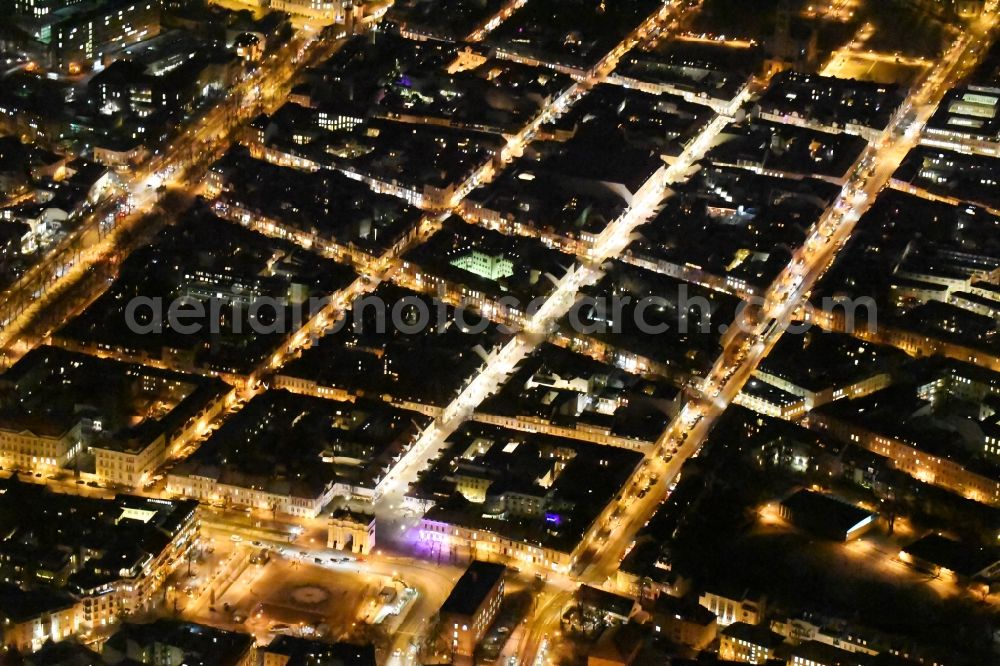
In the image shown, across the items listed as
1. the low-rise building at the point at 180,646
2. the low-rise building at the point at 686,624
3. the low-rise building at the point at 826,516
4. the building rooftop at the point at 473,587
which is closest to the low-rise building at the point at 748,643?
the low-rise building at the point at 686,624

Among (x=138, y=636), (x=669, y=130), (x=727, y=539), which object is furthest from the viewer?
(x=669, y=130)

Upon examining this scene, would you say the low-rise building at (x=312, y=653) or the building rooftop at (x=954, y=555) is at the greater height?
the building rooftop at (x=954, y=555)

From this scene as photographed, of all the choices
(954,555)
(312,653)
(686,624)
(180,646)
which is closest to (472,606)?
(312,653)

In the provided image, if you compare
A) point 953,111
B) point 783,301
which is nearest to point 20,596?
point 783,301

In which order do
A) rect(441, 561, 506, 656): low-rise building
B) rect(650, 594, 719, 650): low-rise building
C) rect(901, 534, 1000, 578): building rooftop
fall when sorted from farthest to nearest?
rect(901, 534, 1000, 578): building rooftop → rect(650, 594, 719, 650): low-rise building → rect(441, 561, 506, 656): low-rise building

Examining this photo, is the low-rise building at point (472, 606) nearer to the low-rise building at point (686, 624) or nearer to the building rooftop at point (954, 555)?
the low-rise building at point (686, 624)

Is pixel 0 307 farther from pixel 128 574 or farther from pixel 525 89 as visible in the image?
pixel 525 89

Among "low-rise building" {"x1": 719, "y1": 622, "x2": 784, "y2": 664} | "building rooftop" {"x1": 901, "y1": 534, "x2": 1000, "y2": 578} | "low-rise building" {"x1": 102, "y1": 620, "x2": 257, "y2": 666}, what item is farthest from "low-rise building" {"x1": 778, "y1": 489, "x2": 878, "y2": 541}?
"low-rise building" {"x1": 102, "y1": 620, "x2": 257, "y2": 666}

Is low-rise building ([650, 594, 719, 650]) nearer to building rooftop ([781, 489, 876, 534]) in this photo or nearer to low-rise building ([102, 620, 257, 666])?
building rooftop ([781, 489, 876, 534])

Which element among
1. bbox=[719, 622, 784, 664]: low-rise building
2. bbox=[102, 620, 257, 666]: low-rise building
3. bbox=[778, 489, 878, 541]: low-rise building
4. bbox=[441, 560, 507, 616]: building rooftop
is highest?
bbox=[778, 489, 878, 541]: low-rise building

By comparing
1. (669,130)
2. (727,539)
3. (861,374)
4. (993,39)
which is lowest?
(727,539)

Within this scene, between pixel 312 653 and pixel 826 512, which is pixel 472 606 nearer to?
pixel 312 653
